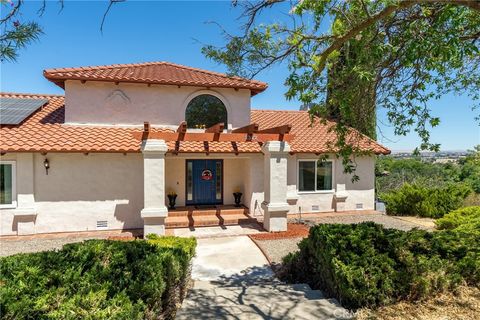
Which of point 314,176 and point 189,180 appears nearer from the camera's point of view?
point 189,180

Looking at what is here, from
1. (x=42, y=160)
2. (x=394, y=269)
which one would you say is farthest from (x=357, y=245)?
(x=42, y=160)

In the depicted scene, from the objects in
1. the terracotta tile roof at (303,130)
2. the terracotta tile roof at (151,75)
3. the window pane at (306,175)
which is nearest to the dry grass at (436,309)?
the terracotta tile roof at (303,130)

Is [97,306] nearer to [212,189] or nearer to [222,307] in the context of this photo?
[222,307]

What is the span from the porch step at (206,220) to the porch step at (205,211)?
17 centimetres

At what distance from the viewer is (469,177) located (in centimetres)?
3866

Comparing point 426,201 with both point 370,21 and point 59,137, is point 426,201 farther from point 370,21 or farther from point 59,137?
point 59,137

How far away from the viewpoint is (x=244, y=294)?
21.4 ft

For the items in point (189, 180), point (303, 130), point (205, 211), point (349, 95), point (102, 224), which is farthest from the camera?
point (303, 130)

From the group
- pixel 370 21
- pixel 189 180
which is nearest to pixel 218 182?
pixel 189 180

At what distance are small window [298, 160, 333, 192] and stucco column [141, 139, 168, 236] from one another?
26.2 feet

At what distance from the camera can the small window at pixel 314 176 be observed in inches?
638

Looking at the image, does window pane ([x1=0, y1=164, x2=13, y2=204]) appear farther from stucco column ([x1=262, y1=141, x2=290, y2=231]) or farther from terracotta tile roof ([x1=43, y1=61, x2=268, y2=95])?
stucco column ([x1=262, y1=141, x2=290, y2=231])

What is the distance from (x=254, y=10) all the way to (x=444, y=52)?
161 inches

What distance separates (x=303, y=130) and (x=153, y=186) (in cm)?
1026
